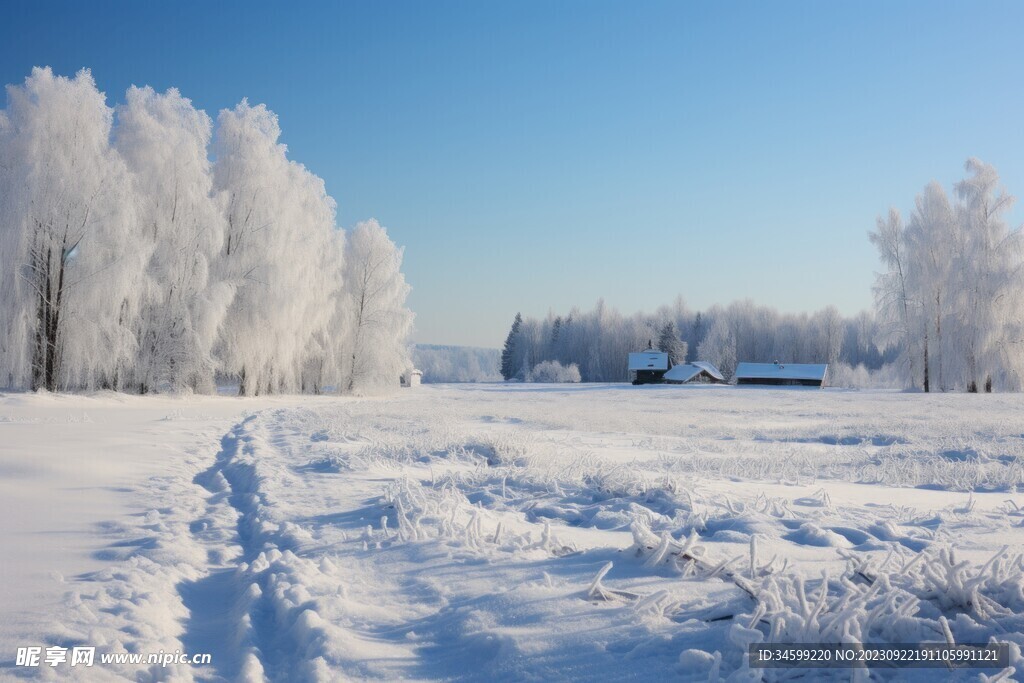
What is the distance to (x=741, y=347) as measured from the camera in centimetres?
9962

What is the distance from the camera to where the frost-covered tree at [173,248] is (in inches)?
960

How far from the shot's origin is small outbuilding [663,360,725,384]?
65.8m

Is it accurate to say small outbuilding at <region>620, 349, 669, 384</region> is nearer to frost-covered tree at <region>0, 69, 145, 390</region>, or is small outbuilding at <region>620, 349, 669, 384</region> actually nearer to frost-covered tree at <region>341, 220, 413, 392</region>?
frost-covered tree at <region>341, 220, 413, 392</region>

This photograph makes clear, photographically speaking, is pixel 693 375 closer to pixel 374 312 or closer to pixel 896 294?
pixel 896 294

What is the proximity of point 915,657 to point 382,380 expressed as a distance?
3484 centimetres

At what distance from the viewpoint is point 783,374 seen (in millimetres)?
65312

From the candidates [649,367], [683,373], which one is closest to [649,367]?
[649,367]

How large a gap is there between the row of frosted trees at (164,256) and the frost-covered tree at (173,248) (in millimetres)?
56

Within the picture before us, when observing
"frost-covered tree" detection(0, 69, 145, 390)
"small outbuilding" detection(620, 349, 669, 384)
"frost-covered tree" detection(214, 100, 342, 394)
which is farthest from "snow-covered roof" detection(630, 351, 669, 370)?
"frost-covered tree" detection(0, 69, 145, 390)

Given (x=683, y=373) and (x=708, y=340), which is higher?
(x=708, y=340)

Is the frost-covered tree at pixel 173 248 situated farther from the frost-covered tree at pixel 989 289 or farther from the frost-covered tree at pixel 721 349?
the frost-covered tree at pixel 721 349

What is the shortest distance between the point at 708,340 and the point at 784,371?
3117 cm

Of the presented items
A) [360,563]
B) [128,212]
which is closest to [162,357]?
[128,212]

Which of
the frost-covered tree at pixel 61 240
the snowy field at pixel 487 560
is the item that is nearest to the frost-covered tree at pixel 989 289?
the snowy field at pixel 487 560
